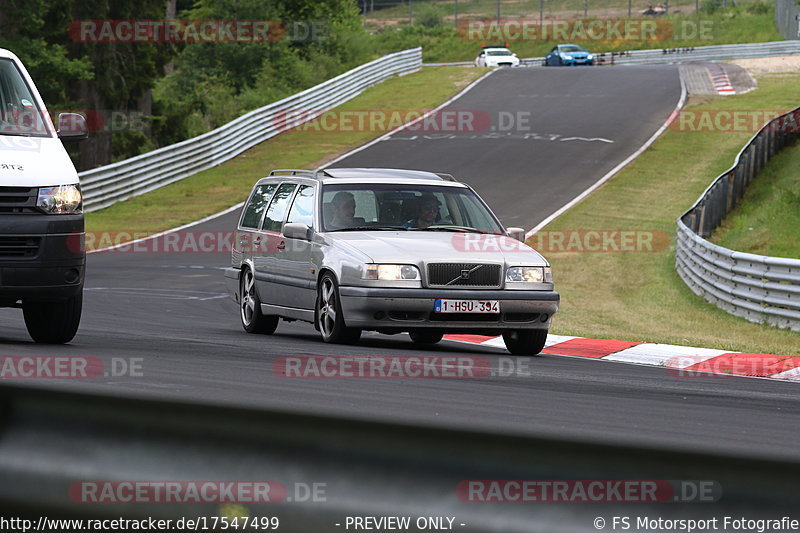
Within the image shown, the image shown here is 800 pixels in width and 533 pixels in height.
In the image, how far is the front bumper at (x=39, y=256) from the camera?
27.3ft

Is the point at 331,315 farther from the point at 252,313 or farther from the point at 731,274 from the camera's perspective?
the point at 731,274

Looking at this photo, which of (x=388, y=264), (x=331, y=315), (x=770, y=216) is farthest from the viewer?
(x=770, y=216)

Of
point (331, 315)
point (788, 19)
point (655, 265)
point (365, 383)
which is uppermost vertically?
point (788, 19)

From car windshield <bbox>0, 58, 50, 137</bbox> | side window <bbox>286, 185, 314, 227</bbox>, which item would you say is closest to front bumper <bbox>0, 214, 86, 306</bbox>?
car windshield <bbox>0, 58, 50, 137</bbox>

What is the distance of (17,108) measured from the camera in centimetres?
923

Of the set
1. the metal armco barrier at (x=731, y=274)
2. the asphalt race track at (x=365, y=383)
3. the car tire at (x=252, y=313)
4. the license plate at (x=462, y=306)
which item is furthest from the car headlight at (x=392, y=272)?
the metal armco barrier at (x=731, y=274)

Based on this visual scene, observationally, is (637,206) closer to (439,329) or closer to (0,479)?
(439,329)

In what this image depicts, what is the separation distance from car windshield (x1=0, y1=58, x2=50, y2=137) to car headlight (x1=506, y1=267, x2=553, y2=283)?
13.3 ft

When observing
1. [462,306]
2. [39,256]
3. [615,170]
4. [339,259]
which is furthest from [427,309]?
[615,170]

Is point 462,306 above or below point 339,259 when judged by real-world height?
below

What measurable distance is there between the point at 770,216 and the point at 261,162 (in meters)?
17.8

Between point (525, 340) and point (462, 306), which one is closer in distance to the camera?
point (462, 306)

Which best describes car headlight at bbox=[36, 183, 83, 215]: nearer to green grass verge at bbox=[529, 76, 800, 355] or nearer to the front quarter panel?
the front quarter panel

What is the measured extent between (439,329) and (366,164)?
2549 centimetres
